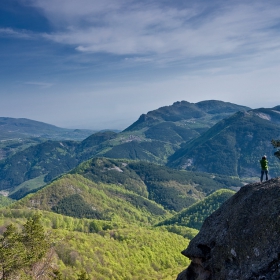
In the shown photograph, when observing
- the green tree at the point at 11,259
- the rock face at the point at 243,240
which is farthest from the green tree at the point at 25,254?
the rock face at the point at 243,240

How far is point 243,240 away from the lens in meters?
37.1

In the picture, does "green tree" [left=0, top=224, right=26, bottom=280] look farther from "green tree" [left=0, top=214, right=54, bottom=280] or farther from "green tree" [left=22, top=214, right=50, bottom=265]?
"green tree" [left=22, top=214, right=50, bottom=265]

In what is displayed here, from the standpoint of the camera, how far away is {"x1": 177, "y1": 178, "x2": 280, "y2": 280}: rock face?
32.9 meters

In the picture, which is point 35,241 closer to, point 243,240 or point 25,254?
point 25,254

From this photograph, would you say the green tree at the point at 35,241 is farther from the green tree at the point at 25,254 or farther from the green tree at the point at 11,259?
the green tree at the point at 11,259

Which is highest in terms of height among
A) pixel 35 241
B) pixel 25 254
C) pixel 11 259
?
pixel 11 259

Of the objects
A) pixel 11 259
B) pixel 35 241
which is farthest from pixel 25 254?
pixel 35 241

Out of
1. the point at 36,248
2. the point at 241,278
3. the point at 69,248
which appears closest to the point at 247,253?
the point at 241,278

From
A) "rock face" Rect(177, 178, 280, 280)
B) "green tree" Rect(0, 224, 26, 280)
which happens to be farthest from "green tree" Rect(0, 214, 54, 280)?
"rock face" Rect(177, 178, 280, 280)

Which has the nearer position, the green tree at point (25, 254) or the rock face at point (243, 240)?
the rock face at point (243, 240)

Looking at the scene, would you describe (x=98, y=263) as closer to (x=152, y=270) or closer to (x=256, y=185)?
(x=152, y=270)

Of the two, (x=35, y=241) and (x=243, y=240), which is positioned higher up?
(x=243, y=240)

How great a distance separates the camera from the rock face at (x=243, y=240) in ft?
108

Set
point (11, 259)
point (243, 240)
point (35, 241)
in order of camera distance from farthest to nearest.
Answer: point (35, 241)
point (11, 259)
point (243, 240)
